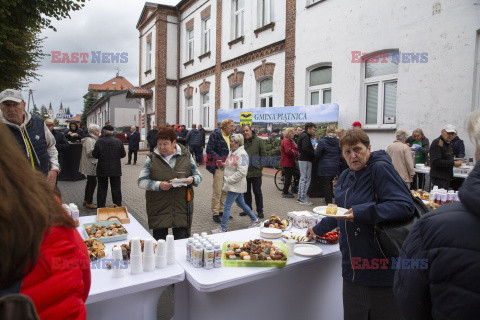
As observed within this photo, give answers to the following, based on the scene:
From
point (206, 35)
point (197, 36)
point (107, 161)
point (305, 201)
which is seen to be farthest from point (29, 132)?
point (197, 36)

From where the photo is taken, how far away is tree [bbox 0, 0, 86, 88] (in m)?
6.94

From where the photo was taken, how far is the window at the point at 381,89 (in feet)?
29.2

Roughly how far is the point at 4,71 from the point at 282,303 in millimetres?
12770

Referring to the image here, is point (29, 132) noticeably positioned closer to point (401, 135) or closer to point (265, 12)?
point (401, 135)

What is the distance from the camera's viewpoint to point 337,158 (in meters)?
7.71

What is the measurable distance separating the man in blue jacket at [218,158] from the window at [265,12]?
841cm

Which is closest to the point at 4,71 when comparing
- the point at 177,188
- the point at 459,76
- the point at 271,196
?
the point at 271,196

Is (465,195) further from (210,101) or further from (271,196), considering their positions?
(210,101)

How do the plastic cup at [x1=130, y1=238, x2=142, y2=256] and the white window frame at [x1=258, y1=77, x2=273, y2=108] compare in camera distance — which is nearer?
the plastic cup at [x1=130, y1=238, x2=142, y2=256]

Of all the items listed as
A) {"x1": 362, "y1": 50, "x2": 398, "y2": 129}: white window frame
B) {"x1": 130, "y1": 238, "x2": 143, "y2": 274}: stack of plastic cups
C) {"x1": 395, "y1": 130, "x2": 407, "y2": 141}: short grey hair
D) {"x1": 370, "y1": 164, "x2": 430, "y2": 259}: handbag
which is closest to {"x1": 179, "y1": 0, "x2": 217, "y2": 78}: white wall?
{"x1": 362, "y1": 50, "x2": 398, "y2": 129}: white window frame

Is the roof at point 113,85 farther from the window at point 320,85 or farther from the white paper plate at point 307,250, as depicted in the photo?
the white paper plate at point 307,250

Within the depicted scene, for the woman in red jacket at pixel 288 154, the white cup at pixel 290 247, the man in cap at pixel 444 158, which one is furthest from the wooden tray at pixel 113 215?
the man in cap at pixel 444 158

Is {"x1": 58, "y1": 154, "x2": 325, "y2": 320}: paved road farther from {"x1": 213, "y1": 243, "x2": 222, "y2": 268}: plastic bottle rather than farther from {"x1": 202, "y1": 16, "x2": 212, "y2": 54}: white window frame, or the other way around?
{"x1": 202, "y1": 16, "x2": 212, "y2": 54}: white window frame

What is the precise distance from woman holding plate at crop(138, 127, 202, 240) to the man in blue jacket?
9.03 feet
